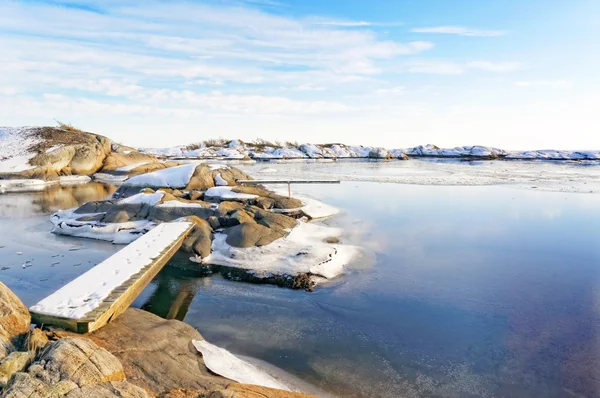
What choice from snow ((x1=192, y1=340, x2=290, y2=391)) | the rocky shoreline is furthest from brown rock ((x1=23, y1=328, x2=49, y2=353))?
snow ((x1=192, y1=340, x2=290, y2=391))

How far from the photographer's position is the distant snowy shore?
5131 cm

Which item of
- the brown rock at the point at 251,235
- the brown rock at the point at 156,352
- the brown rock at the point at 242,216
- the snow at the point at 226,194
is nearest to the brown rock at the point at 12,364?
the brown rock at the point at 156,352

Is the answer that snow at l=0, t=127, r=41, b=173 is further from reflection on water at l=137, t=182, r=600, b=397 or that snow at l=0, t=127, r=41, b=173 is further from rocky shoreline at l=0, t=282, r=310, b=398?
rocky shoreline at l=0, t=282, r=310, b=398

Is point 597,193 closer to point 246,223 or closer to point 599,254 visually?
point 599,254

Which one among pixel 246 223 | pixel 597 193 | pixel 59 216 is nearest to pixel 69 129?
pixel 59 216

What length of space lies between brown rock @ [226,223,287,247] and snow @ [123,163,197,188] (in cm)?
700

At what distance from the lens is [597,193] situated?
18.7m

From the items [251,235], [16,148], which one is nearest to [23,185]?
[16,148]

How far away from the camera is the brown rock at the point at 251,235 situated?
912 cm

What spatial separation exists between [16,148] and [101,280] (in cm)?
2857

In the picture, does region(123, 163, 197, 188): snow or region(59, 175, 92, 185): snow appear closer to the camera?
region(123, 163, 197, 188): snow

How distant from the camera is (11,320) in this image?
397cm

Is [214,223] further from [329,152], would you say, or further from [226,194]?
[329,152]

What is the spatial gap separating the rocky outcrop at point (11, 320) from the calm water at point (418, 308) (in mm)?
2220
